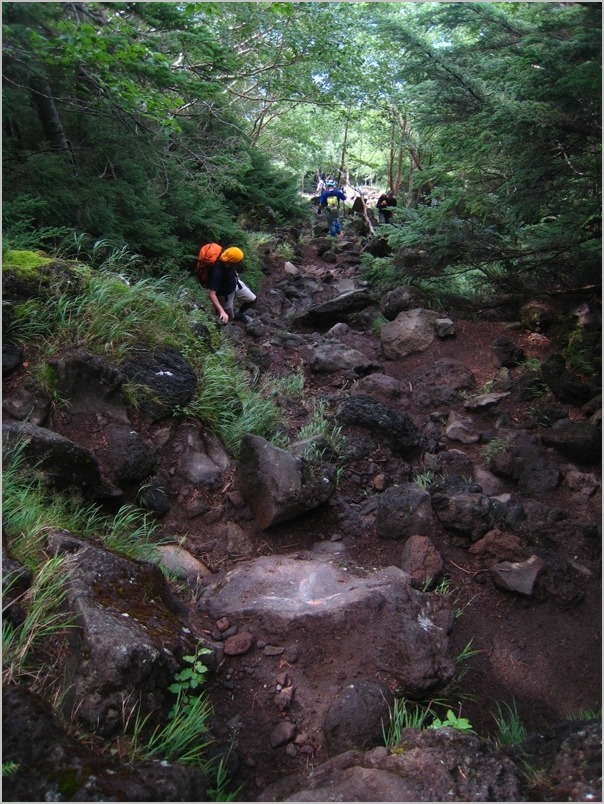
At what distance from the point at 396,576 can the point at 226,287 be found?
18.5 feet

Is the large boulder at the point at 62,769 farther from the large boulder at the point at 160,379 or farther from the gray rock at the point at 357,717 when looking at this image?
the large boulder at the point at 160,379

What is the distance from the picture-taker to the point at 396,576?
3777 millimetres

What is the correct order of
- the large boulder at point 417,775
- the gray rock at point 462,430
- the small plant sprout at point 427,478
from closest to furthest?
the large boulder at point 417,775 → the small plant sprout at point 427,478 → the gray rock at point 462,430

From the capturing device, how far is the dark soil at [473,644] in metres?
2.79

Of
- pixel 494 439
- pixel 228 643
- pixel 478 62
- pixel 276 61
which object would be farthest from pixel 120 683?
pixel 276 61

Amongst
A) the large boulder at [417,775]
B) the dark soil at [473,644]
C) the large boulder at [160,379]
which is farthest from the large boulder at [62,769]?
the large boulder at [160,379]

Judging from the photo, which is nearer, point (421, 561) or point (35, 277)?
point (421, 561)

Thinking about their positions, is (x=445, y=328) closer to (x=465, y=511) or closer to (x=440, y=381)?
(x=440, y=381)

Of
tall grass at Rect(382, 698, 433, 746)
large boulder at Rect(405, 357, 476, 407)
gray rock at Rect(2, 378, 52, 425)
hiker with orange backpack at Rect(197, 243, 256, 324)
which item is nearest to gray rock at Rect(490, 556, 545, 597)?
tall grass at Rect(382, 698, 433, 746)

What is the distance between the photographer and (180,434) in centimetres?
489

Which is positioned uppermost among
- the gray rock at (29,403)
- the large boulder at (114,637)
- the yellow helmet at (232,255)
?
the yellow helmet at (232,255)

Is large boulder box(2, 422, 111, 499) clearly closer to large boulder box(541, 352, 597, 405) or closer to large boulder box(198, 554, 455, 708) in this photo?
large boulder box(198, 554, 455, 708)

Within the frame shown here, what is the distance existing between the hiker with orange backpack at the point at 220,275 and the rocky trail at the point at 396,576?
4.25ft

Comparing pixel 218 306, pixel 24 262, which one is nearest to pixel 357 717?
pixel 24 262
